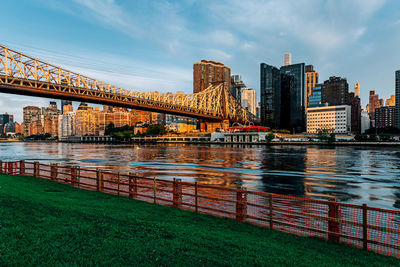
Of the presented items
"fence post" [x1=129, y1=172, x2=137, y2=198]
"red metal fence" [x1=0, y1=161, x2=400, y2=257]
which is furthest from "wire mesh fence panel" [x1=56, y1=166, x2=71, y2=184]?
"fence post" [x1=129, y1=172, x2=137, y2=198]

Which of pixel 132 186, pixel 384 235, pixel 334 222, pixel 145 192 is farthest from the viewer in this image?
pixel 145 192

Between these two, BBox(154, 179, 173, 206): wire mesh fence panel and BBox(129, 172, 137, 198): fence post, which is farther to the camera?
BBox(129, 172, 137, 198): fence post

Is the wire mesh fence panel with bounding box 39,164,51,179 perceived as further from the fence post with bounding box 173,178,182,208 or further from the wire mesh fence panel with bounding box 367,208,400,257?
the wire mesh fence panel with bounding box 367,208,400,257

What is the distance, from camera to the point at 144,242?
24.5ft

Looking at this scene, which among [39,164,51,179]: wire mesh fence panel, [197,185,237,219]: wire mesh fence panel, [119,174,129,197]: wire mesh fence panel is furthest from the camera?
[39,164,51,179]: wire mesh fence panel

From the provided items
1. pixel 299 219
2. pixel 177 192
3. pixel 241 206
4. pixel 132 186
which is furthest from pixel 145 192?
pixel 299 219

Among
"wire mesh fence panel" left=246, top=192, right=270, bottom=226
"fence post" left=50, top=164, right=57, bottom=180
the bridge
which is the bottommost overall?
"wire mesh fence panel" left=246, top=192, right=270, bottom=226

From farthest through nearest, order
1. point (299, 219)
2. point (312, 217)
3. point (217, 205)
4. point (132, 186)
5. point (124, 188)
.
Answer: point (124, 188), point (132, 186), point (217, 205), point (299, 219), point (312, 217)

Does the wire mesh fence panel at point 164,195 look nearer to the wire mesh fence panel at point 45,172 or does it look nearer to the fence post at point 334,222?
the fence post at point 334,222

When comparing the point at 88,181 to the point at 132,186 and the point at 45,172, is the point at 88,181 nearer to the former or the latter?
the point at 132,186

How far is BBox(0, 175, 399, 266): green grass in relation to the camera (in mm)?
6398

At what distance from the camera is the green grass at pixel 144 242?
640 centimetres

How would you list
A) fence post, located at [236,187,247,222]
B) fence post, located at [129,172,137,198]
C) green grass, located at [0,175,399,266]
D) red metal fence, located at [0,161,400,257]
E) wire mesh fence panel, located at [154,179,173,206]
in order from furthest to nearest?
fence post, located at [129,172,137,198] < wire mesh fence panel, located at [154,179,173,206] < fence post, located at [236,187,247,222] < red metal fence, located at [0,161,400,257] < green grass, located at [0,175,399,266]

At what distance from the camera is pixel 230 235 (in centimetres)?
856
